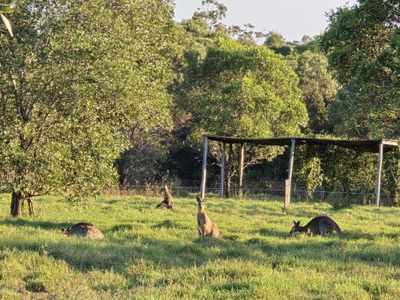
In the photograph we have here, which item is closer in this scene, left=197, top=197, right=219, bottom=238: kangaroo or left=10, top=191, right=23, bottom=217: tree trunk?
left=197, top=197, right=219, bottom=238: kangaroo

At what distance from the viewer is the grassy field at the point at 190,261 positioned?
24.5 ft

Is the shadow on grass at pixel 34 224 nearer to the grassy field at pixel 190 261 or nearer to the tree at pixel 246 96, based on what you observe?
the grassy field at pixel 190 261

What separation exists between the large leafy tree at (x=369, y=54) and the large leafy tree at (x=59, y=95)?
222 inches

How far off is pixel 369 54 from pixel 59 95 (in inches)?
313

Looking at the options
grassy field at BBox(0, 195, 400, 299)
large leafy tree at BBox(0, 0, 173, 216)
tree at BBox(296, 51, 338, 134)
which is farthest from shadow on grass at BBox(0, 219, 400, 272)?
tree at BBox(296, 51, 338, 134)

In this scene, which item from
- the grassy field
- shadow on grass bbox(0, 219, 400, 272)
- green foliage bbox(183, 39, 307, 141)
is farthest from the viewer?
green foliage bbox(183, 39, 307, 141)

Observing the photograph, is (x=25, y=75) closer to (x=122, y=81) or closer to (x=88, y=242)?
(x=122, y=81)

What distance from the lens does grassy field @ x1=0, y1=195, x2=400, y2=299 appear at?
24.5ft

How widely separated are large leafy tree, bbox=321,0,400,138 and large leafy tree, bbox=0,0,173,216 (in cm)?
563

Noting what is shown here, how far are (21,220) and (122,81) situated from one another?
453 cm

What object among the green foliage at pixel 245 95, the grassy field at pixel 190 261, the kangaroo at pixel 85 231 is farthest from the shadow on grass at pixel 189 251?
the green foliage at pixel 245 95

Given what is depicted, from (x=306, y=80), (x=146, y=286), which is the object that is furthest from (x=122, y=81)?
(x=306, y=80)

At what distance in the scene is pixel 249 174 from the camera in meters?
37.6

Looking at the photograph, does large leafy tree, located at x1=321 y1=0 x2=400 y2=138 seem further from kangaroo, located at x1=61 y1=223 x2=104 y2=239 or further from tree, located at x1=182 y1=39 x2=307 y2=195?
tree, located at x1=182 y1=39 x2=307 y2=195
